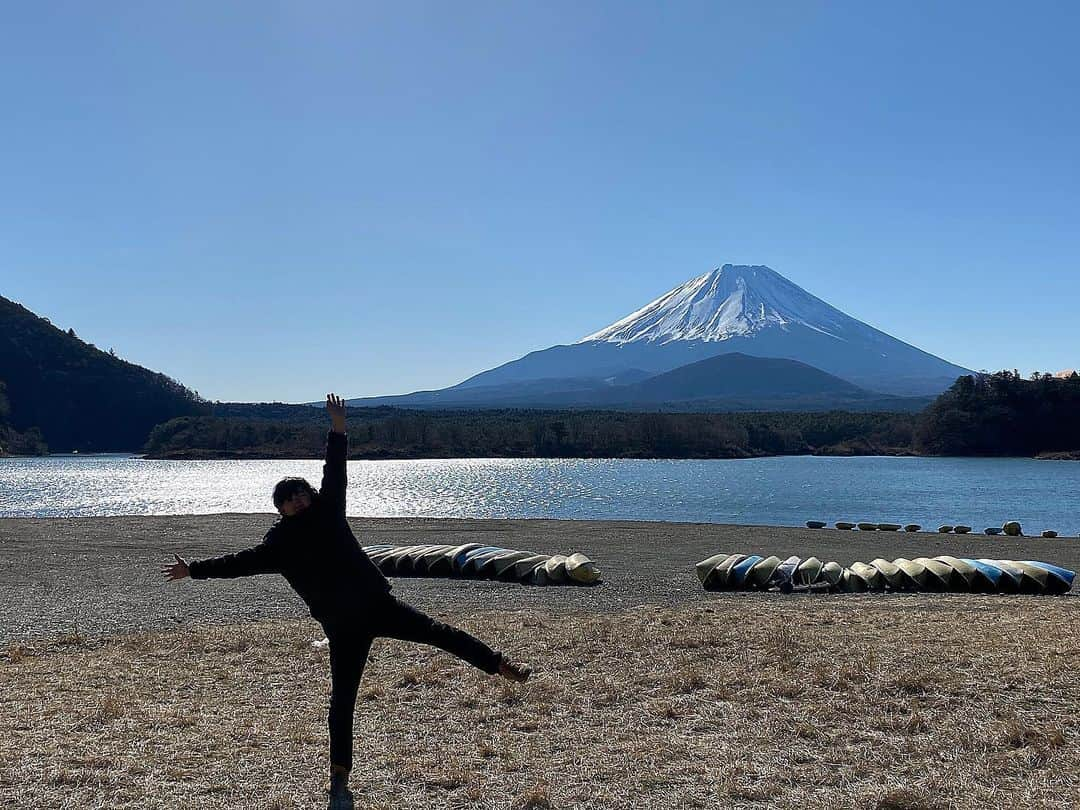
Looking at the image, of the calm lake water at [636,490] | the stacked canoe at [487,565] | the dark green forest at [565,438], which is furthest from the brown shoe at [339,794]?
the dark green forest at [565,438]

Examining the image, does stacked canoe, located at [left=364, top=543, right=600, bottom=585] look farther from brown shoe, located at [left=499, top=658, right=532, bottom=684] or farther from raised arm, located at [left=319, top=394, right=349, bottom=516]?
raised arm, located at [left=319, top=394, right=349, bottom=516]

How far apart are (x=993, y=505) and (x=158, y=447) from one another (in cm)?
9522

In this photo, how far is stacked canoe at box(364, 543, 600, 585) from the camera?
1597cm

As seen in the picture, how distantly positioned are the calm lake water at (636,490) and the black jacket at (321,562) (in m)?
32.9

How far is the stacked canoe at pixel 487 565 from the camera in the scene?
52.4 feet

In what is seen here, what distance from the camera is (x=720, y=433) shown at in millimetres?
105312

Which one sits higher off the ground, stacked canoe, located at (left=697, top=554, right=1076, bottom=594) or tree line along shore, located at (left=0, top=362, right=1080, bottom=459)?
tree line along shore, located at (left=0, top=362, right=1080, bottom=459)

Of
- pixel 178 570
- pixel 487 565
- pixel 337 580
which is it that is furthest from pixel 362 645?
pixel 487 565

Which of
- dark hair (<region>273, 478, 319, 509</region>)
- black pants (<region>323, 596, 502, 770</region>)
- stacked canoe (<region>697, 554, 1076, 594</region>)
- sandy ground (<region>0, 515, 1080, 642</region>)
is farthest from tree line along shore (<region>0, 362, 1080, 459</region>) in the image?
dark hair (<region>273, 478, 319, 509</region>)

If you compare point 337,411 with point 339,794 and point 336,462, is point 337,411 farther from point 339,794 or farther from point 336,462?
point 339,794

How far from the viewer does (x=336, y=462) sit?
4691 mm

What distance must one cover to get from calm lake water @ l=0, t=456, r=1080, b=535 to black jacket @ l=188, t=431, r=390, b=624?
108ft

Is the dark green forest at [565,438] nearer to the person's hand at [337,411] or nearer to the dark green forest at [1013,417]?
the dark green forest at [1013,417]

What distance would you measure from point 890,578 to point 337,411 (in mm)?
13044
